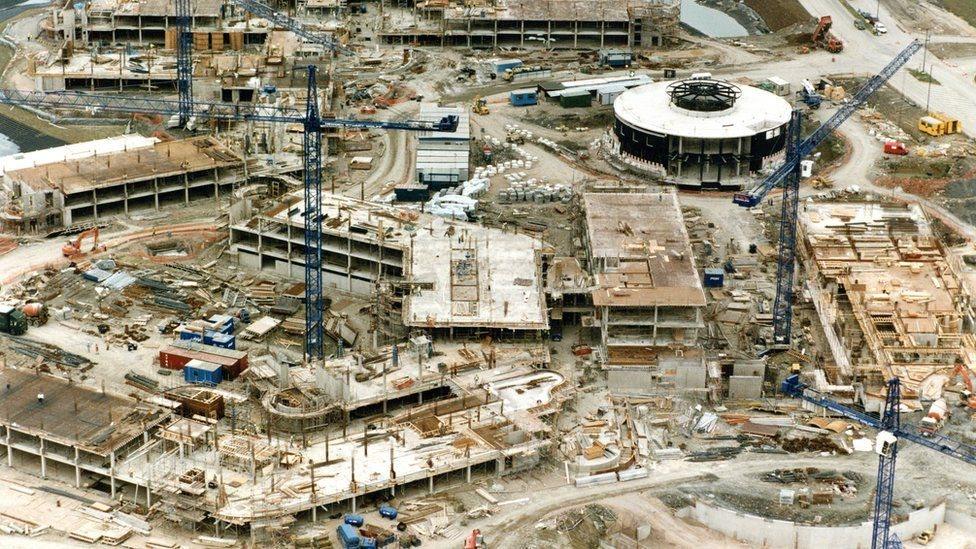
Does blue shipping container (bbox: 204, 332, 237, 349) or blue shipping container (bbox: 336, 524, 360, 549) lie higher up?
blue shipping container (bbox: 204, 332, 237, 349)

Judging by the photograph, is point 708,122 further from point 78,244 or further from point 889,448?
point 889,448

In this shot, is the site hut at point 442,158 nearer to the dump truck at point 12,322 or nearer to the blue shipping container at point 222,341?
the blue shipping container at point 222,341

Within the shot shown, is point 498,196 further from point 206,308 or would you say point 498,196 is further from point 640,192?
point 206,308

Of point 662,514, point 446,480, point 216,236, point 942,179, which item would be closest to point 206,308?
point 216,236

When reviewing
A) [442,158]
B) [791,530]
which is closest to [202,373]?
[791,530]

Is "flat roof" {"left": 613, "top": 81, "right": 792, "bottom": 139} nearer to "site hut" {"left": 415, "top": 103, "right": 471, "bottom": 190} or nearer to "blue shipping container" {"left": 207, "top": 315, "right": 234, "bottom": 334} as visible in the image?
"site hut" {"left": 415, "top": 103, "right": 471, "bottom": 190}

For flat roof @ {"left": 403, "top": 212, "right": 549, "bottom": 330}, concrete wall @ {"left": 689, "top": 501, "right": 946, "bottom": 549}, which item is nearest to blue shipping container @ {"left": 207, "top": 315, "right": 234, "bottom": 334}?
flat roof @ {"left": 403, "top": 212, "right": 549, "bottom": 330}

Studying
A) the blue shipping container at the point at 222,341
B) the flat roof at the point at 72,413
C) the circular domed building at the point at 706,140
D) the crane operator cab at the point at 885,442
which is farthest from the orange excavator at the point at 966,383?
the flat roof at the point at 72,413
